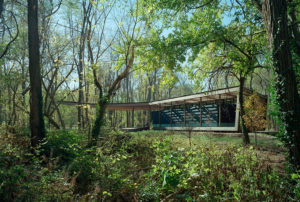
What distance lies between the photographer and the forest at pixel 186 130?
307 centimetres

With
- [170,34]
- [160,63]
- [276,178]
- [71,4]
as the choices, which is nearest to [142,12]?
[170,34]

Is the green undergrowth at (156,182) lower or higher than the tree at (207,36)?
lower

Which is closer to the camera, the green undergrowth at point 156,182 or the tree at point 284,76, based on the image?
the green undergrowth at point 156,182

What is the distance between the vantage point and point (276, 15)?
179 inches

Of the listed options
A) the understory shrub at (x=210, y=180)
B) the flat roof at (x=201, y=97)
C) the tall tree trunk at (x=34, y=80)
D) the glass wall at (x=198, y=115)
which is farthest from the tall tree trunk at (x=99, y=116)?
the glass wall at (x=198, y=115)

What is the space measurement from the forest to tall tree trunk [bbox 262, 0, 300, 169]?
0.07 ft

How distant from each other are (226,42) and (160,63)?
3.17 metres

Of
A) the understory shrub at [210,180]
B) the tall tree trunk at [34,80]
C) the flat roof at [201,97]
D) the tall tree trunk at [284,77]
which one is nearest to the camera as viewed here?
the understory shrub at [210,180]

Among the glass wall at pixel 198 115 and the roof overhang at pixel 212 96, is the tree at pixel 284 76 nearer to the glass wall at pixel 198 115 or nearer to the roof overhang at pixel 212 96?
the roof overhang at pixel 212 96

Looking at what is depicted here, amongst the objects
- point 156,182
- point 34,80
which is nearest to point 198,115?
point 34,80

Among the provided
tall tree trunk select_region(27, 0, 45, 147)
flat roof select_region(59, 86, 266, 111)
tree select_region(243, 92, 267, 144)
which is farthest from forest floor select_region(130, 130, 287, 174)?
tall tree trunk select_region(27, 0, 45, 147)

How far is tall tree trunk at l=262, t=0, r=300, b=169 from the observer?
4.24 metres

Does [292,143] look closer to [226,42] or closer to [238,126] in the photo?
[226,42]

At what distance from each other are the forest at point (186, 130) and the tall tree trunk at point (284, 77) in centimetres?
2
